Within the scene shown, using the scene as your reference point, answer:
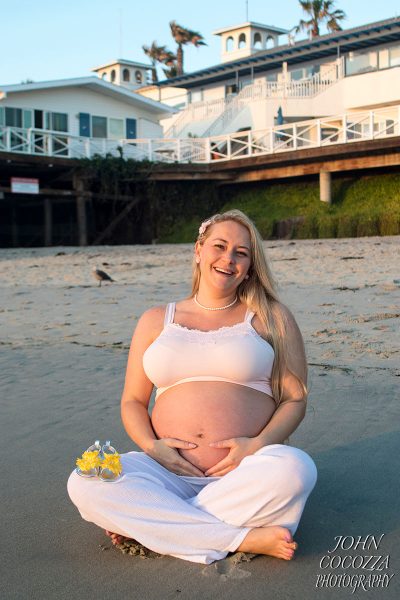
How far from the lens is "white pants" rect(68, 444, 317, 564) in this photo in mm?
2803

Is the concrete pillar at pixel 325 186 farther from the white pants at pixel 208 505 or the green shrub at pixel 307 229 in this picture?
the white pants at pixel 208 505

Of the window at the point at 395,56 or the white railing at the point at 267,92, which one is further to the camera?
the white railing at the point at 267,92

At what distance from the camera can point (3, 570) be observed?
276cm

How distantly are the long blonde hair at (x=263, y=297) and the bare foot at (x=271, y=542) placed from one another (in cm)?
66

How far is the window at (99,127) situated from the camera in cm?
3297

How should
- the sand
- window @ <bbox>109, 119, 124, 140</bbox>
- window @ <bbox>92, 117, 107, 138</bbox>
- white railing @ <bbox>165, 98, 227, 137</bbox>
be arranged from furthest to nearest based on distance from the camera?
white railing @ <bbox>165, 98, 227, 137</bbox>
window @ <bbox>109, 119, 124, 140</bbox>
window @ <bbox>92, 117, 107, 138</bbox>
the sand

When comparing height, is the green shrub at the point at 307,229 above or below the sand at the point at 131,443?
above

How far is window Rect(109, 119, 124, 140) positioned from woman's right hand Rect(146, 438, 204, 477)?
103ft

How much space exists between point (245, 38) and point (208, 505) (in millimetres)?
44817

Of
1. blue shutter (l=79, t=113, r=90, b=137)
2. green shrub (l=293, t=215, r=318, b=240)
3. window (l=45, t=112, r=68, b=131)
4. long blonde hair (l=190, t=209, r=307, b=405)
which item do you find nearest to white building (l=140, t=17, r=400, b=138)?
blue shutter (l=79, t=113, r=90, b=137)

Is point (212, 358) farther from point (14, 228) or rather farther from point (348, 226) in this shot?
Result: point (14, 228)

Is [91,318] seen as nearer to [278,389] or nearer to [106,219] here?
[278,389]

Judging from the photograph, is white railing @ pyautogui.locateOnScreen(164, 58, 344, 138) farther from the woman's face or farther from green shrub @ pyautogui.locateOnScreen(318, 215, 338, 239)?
the woman's face

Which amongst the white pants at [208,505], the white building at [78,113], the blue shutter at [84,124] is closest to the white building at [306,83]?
the white building at [78,113]
